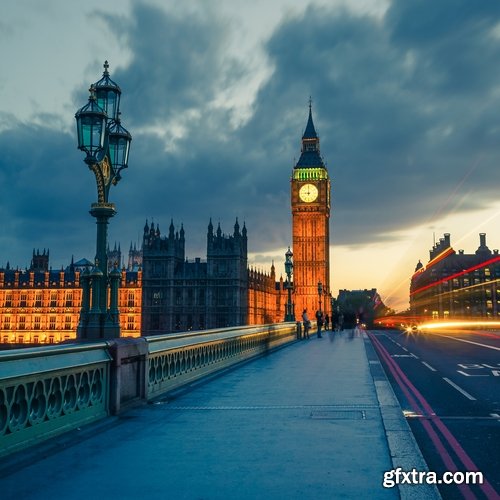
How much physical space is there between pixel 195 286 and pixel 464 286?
77943mm

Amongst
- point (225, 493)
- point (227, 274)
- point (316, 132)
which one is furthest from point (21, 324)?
point (225, 493)

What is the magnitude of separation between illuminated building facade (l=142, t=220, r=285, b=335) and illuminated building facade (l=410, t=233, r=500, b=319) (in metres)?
53.1

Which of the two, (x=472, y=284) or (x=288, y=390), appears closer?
(x=288, y=390)

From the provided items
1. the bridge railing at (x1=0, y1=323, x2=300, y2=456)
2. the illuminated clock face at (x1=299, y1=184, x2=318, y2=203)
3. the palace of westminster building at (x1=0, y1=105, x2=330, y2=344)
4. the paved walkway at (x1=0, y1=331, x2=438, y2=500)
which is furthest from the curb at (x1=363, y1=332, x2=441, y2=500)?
the illuminated clock face at (x1=299, y1=184, x2=318, y2=203)

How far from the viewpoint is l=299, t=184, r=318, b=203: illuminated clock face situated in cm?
15688

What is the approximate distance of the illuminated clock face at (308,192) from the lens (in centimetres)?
15688

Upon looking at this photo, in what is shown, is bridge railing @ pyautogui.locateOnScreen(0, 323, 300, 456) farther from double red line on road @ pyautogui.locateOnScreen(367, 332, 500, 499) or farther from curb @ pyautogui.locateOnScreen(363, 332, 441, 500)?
double red line on road @ pyautogui.locateOnScreen(367, 332, 500, 499)

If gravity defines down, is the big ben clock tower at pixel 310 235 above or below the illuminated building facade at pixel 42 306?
above

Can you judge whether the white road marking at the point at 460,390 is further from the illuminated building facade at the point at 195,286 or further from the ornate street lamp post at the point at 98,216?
the illuminated building facade at the point at 195,286

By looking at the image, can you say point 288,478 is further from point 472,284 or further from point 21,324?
point 472,284

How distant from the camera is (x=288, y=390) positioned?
13.0 meters

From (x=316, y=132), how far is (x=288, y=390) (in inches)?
6711

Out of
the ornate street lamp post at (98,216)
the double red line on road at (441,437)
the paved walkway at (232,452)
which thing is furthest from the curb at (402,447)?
the ornate street lamp post at (98,216)

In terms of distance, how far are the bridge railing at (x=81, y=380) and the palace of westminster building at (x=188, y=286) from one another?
10901 cm
